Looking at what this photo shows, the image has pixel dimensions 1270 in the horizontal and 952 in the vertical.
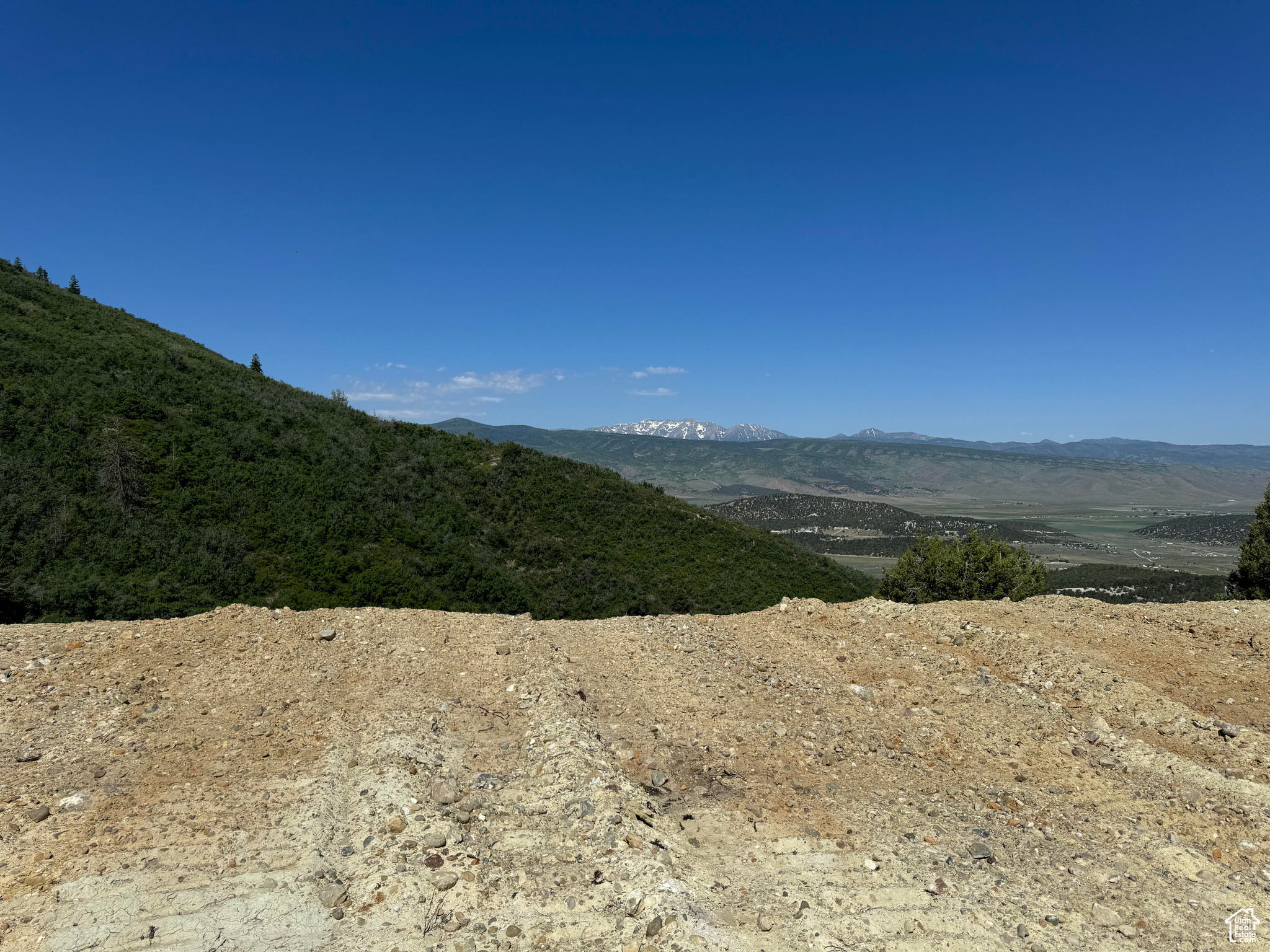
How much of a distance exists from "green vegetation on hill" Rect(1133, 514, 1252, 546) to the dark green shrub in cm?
13944

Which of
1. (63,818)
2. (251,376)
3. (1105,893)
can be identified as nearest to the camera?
(1105,893)

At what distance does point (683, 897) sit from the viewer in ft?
15.8

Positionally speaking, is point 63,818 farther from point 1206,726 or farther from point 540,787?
point 1206,726

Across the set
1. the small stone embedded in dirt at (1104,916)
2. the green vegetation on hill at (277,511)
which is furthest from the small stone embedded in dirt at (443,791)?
the green vegetation on hill at (277,511)

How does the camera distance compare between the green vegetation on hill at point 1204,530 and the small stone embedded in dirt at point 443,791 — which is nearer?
the small stone embedded in dirt at point 443,791

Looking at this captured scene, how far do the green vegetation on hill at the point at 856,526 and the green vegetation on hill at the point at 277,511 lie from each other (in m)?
80.6

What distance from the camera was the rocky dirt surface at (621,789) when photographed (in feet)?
15.4

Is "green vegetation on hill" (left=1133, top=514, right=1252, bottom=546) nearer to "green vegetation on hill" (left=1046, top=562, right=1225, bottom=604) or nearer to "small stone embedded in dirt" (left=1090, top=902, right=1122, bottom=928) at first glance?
"green vegetation on hill" (left=1046, top=562, right=1225, bottom=604)

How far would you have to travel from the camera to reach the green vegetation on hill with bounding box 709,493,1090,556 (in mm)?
113812

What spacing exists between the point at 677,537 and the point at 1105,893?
28.0 m

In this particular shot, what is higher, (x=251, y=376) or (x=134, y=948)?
(x=251, y=376)

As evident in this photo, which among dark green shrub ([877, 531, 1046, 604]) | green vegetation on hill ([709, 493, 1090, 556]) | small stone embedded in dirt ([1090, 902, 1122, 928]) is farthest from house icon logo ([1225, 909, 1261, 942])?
green vegetation on hill ([709, 493, 1090, 556])

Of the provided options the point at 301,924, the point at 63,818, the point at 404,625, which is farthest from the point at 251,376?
the point at 301,924

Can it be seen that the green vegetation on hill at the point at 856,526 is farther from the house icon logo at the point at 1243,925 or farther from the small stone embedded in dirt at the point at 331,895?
the small stone embedded in dirt at the point at 331,895
